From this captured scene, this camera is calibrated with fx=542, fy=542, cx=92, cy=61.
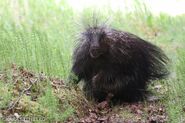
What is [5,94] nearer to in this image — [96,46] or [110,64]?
[96,46]

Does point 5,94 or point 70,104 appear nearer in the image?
point 5,94

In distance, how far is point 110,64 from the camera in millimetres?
5918

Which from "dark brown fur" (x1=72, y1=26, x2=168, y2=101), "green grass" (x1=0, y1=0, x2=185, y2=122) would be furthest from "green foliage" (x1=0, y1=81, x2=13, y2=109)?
"dark brown fur" (x1=72, y1=26, x2=168, y2=101)

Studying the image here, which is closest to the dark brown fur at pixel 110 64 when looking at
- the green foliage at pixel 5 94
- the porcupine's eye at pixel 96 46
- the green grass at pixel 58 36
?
the porcupine's eye at pixel 96 46

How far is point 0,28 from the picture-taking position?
23.6ft

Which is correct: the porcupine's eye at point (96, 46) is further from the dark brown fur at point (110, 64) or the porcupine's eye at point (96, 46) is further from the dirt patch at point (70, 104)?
the dirt patch at point (70, 104)

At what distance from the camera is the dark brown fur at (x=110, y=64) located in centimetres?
589

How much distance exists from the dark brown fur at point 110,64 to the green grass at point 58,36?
313 mm

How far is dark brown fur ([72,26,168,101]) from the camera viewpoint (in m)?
5.89

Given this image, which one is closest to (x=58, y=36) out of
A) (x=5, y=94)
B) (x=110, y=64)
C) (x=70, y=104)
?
(x=110, y=64)

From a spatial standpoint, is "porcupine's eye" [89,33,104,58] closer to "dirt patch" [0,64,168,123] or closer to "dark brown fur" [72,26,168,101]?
"dark brown fur" [72,26,168,101]

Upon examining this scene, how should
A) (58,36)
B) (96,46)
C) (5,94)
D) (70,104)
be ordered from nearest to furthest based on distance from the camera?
1. (5,94)
2. (70,104)
3. (96,46)
4. (58,36)

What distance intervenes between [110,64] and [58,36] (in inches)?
119

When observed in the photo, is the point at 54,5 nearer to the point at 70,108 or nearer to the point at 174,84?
the point at 174,84
